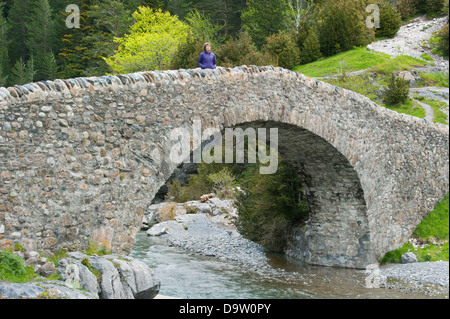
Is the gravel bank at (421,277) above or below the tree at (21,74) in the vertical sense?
below

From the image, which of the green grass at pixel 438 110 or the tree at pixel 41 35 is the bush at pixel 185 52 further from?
the tree at pixel 41 35

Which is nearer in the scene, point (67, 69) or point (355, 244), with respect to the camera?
point (355, 244)

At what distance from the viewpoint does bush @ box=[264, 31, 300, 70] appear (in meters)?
26.5

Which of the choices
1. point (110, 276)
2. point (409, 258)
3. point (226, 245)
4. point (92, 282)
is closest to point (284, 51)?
point (226, 245)

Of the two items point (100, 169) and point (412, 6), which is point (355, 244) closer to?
point (100, 169)

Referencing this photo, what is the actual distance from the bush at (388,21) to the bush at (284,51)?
4977 millimetres

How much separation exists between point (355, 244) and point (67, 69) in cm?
2511

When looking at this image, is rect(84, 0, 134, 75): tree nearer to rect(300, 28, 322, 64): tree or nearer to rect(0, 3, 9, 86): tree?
rect(0, 3, 9, 86): tree

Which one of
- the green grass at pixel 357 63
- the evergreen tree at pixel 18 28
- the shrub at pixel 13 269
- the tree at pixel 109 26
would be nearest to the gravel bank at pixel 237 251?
the shrub at pixel 13 269

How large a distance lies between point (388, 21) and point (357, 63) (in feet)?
16.6

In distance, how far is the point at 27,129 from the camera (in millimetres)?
6934

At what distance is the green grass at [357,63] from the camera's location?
881 inches

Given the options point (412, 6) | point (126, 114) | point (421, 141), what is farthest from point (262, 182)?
point (412, 6)

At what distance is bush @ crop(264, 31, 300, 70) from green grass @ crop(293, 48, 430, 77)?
0.48 m
